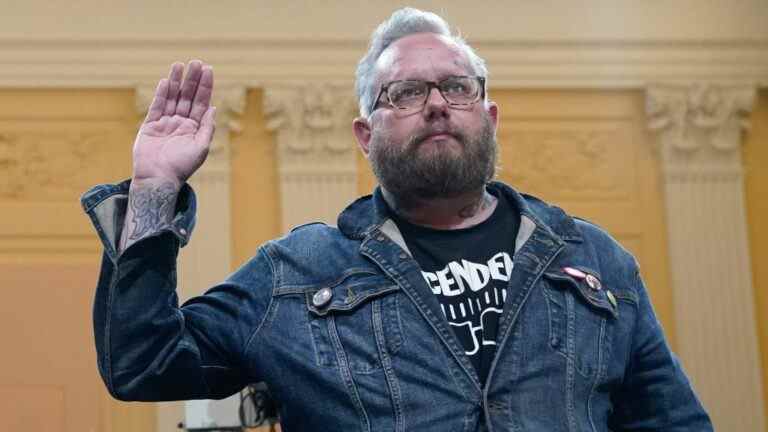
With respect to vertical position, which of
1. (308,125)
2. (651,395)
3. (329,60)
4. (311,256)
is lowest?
(651,395)

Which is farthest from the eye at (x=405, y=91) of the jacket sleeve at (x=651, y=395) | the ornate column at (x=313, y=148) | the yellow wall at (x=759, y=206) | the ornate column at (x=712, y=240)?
the yellow wall at (x=759, y=206)

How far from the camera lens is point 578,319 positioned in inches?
86.8

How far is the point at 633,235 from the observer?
9.38m

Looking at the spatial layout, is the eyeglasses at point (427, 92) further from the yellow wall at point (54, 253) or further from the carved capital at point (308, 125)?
the carved capital at point (308, 125)

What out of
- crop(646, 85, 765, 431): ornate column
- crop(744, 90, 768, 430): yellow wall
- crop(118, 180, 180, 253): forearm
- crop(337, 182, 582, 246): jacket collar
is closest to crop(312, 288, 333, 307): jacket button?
crop(337, 182, 582, 246): jacket collar

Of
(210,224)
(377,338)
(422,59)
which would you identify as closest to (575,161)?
(210,224)

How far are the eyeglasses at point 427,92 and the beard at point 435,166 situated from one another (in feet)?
0.17

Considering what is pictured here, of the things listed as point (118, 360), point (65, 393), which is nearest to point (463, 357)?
point (118, 360)

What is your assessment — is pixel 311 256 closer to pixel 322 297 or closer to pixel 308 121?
pixel 322 297

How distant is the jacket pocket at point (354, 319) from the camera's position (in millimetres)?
2145

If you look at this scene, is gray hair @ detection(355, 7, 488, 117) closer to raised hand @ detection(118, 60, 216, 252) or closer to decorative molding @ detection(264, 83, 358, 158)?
raised hand @ detection(118, 60, 216, 252)

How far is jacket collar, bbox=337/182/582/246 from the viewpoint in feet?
7.63

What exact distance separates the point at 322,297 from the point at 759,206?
7.72 meters

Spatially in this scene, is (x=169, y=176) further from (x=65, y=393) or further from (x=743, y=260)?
(x=743, y=260)
